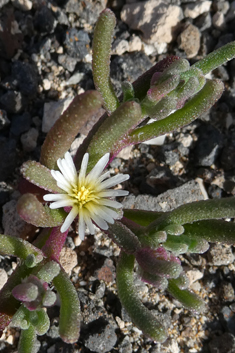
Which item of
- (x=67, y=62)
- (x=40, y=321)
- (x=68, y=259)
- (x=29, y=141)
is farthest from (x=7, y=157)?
(x=40, y=321)

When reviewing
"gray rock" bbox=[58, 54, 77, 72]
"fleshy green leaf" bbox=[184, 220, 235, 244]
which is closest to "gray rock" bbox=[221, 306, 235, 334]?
"fleshy green leaf" bbox=[184, 220, 235, 244]

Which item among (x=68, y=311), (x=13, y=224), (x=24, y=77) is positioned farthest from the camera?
(x=24, y=77)

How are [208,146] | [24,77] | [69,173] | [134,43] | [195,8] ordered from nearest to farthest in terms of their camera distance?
[69,173], [24,77], [208,146], [134,43], [195,8]

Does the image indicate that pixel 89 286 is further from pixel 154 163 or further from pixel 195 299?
pixel 154 163

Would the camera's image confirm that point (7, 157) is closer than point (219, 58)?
No

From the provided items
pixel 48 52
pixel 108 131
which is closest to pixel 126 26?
pixel 48 52

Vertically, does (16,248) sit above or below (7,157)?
below

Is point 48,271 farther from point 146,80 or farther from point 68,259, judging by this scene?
point 146,80
